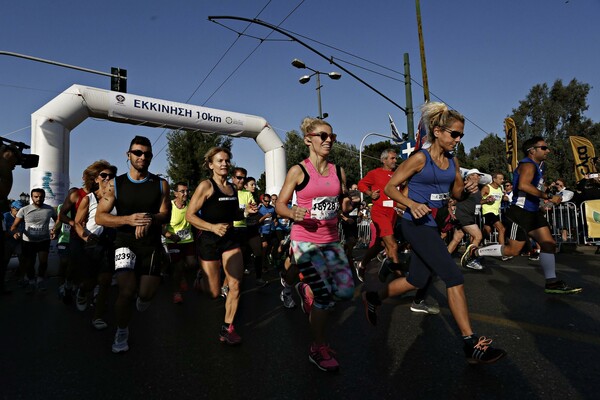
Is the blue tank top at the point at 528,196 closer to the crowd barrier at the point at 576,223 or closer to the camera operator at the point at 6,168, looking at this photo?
the camera operator at the point at 6,168

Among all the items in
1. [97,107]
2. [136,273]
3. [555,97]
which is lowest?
[136,273]

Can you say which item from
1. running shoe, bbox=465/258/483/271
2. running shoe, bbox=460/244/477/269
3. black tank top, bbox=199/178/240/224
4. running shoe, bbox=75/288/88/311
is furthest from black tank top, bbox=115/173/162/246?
running shoe, bbox=465/258/483/271

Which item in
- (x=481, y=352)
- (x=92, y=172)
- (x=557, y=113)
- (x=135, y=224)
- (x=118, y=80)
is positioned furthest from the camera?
(x=557, y=113)

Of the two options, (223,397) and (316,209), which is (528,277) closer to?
(316,209)

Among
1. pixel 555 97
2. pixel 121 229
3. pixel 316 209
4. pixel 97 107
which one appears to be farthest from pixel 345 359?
pixel 555 97

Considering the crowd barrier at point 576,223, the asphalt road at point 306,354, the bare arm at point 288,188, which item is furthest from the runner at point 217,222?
the crowd barrier at point 576,223

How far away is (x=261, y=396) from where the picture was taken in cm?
259

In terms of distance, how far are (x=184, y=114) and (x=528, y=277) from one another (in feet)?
39.5

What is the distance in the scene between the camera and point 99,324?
4609mm

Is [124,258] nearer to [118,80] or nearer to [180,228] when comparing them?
[180,228]

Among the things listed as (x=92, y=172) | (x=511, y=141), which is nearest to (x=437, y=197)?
(x=92, y=172)

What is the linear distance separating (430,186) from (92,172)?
13.1 ft

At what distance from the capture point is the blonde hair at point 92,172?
17.5ft

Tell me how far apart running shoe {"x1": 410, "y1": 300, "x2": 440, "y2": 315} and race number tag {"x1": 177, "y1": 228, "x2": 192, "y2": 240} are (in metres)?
4.07
